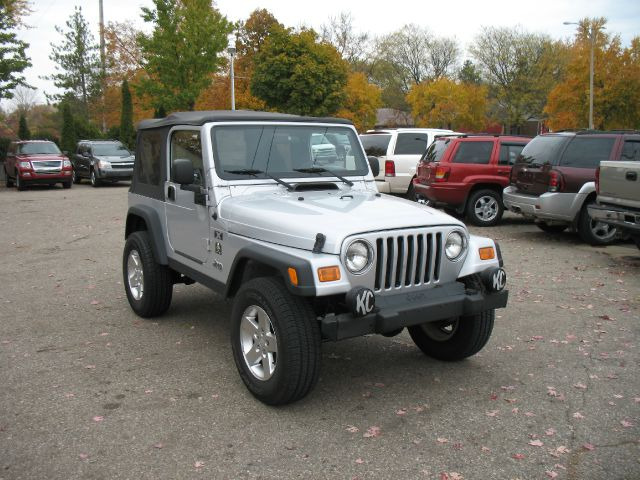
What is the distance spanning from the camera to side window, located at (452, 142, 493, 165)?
12.6 m

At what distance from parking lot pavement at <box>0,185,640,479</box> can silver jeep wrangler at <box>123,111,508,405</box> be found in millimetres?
339

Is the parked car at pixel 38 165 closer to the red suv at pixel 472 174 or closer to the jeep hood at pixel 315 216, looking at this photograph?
the red suv at pixel 472 174

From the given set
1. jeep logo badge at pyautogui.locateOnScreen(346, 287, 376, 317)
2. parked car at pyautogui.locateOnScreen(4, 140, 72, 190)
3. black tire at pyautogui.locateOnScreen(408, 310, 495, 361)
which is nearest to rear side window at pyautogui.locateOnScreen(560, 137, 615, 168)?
black tire at pyautogui.locateOnScreen(408, 310, 495, 361)

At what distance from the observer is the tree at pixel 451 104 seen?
181 ft

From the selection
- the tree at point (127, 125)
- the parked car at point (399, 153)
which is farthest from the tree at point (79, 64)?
the parked car at point (399, 153)

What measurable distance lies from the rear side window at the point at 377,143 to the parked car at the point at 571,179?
5.03 m

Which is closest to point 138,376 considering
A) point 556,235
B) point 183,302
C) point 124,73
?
point 183,302

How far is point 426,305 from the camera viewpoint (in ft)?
13.6

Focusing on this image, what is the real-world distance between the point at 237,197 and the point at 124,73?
46524 millimetres

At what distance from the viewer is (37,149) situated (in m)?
23.4

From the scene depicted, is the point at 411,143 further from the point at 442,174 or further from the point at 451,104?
the point at 451,104

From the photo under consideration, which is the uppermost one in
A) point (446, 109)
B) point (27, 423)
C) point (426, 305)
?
point (446, 109)

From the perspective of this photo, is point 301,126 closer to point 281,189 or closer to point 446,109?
point 281,189

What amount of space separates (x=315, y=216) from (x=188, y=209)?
156 cm
